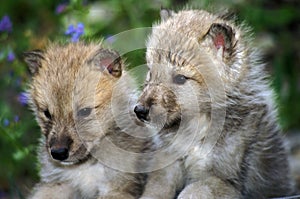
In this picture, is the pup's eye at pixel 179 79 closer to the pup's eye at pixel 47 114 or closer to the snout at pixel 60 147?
the snout at pixel 60 147

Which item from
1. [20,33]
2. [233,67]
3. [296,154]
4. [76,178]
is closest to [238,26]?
[233,67]

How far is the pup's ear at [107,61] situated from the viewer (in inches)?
259

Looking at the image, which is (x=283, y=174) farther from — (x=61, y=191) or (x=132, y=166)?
(x=61, y=191)

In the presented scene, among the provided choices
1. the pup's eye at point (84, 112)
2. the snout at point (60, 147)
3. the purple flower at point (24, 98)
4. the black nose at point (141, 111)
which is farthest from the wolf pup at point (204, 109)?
the purple flower at point (24, 98)

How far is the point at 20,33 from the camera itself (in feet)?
36.3

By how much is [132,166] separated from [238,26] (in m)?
1.38

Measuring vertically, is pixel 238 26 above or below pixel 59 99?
above

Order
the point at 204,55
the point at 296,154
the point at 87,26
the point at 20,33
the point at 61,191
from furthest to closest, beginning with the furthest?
the point at 20,33, the point at 296,154, the point at 87,26, the point at 61,191, the point at 204,55

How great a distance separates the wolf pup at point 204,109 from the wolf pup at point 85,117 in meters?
0.28

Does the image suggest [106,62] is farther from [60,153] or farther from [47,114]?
[60,153]

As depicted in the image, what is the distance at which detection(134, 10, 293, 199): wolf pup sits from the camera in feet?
20.9

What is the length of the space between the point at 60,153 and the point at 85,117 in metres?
0.36

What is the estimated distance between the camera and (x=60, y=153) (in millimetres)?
6340

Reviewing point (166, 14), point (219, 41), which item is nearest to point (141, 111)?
point (219, 41)
